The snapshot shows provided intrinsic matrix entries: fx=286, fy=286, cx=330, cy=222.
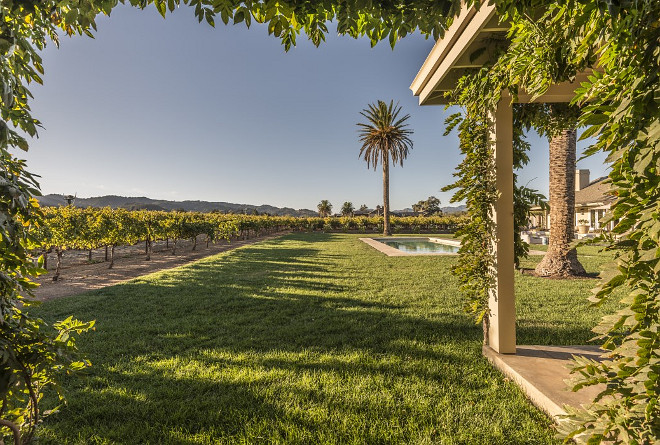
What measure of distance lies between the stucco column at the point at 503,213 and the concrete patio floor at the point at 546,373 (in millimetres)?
346

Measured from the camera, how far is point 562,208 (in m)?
7.96

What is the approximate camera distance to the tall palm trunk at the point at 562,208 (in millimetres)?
7918

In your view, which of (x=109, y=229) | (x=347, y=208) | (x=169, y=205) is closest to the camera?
(x=109, y=229)

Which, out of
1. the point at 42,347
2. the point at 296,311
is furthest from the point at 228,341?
the point at 42,347

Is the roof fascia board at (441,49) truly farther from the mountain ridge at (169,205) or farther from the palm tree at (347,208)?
the palm tree at (347,208)

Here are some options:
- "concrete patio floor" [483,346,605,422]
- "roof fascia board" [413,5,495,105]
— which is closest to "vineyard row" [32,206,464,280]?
"roof fascia board" [413,5,495,105]

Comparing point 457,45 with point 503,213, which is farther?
point 503,213

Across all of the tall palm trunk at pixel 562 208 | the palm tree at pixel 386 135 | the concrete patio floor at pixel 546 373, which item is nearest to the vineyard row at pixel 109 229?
the tall palm trunk at pixel 562 208

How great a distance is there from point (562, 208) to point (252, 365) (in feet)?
29.4

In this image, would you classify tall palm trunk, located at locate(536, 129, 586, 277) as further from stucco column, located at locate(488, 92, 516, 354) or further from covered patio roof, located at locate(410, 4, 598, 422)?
stucco column, located at locate(488, 92, 516, 354)

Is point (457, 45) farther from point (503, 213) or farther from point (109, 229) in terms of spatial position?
point (109, 229)

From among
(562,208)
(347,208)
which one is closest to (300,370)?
(562,208)

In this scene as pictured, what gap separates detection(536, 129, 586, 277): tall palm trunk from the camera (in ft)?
26.0

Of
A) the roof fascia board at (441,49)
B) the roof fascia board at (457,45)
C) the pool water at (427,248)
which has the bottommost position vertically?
the pool water at (427,248)
